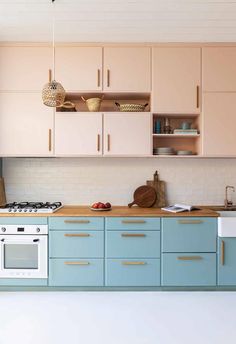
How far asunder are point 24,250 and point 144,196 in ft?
4.75

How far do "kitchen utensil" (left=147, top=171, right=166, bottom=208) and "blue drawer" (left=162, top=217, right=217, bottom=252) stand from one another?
512 mm

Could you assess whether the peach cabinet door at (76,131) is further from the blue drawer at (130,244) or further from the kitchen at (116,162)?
the blue drawer at (130,244)

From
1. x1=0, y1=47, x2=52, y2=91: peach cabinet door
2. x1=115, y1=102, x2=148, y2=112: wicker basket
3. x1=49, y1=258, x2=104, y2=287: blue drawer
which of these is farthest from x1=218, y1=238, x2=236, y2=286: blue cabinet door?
x1=0, y1=47, x2=52, y2=91: peach cabinet door

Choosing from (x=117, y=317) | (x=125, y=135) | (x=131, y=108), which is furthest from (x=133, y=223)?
(x=131, y=108)

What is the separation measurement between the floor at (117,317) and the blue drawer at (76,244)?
1.37 feet

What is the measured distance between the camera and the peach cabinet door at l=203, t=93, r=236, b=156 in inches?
110

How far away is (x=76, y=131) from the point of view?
280cm

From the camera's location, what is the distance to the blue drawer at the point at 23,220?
100 inches

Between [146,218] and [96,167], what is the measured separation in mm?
966

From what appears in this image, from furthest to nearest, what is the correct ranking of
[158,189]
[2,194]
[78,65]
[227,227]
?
1. [158,189]
2. [2,194]
3. [78,65]
4. [227,227]

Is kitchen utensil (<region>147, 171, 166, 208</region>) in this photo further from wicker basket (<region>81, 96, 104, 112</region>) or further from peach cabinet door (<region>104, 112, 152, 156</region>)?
wicker basket (<region>81, 96, 104, 112</region>)

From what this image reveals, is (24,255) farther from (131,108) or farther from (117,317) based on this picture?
(131,108)

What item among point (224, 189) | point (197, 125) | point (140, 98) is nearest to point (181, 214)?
point (224, 189)

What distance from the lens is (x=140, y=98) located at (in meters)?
3.08
